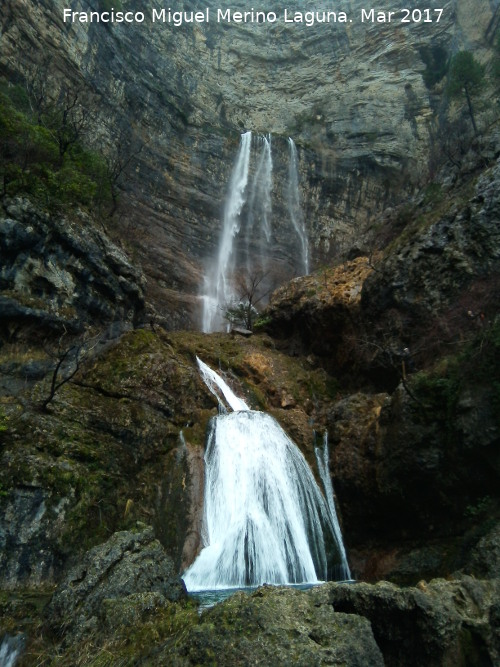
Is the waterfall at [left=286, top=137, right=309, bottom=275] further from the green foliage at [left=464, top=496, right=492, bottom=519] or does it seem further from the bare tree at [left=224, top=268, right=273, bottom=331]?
the green foliage at [left=464, top=496, right=492, bottom=519]

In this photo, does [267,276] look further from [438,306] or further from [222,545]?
[222,545]

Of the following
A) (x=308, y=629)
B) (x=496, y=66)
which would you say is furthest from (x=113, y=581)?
(x=496, y=66)

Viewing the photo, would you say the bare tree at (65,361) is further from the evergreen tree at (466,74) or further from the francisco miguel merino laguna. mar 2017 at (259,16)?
the francisco miguel merino laguna. mar 2017 at (259,16)

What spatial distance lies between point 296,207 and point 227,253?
753 cm

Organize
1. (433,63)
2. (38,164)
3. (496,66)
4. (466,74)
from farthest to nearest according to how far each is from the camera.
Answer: (433,63)
(496,66)
(466,74)
(38,164)

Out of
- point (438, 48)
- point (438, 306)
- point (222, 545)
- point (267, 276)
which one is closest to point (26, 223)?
point (222, 545)

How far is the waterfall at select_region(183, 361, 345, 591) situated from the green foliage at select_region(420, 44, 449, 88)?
3715 centimetres

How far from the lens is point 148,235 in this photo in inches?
1075

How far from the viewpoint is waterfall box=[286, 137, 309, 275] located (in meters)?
33.6

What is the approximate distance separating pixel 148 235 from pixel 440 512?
22.8 meters

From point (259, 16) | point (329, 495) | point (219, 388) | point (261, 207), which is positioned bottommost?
Result: point (329, 495)

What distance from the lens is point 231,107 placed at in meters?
39.1

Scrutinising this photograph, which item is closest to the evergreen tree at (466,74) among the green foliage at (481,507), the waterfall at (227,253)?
the waterfall at (227,253)

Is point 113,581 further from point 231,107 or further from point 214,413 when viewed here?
point 231,107
